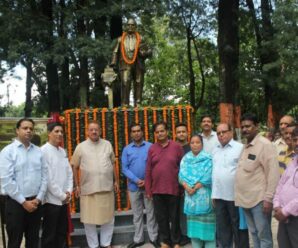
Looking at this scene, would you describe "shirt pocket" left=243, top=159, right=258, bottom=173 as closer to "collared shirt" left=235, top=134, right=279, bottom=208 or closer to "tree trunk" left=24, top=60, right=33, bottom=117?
"collared shirt" left=235, top=134, right=279, bottom=208

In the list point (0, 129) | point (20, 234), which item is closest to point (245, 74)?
point (0, 129)

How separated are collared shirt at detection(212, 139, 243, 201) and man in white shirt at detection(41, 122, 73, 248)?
1757mm

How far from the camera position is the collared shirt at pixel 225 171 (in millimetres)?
5129

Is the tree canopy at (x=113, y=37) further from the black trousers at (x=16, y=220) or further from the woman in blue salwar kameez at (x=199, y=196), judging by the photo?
the black trousers at (x=16, y=220)

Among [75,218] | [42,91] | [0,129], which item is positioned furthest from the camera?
[42,91]

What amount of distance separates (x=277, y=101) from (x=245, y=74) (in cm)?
142

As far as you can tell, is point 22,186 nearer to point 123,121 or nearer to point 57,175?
point 57,175

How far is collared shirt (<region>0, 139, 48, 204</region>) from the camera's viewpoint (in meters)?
4.74

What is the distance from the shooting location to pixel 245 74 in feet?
50.1

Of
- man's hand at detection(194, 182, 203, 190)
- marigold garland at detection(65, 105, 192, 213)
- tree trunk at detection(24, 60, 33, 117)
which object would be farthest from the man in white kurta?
tree trunk at detection(24, 60, 33, 117)

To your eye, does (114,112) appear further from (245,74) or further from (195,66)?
(195,66)

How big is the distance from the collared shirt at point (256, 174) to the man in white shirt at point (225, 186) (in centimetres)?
23

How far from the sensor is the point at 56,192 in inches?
209

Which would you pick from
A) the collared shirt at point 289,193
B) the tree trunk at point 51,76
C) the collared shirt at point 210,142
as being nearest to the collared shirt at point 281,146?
the collared shirt at point 210,142
